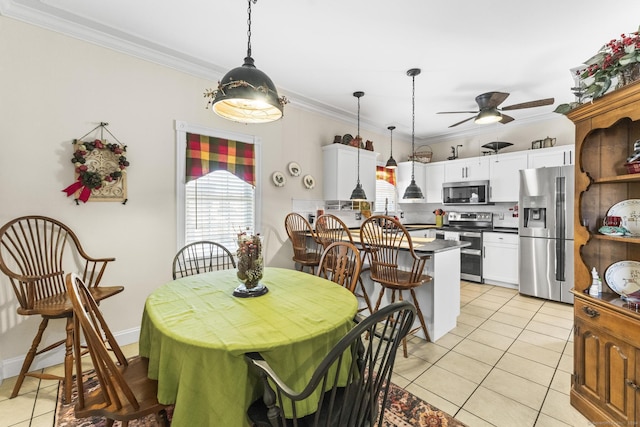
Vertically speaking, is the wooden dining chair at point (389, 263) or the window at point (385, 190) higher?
the window at point (385, 190)

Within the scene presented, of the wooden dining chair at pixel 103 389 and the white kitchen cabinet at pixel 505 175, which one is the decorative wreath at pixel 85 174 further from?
the white kitchen cabinet at pixel 505 175

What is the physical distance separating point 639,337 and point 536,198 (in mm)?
3099

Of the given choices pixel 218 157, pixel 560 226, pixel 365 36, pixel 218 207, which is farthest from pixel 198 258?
pixel 560 226

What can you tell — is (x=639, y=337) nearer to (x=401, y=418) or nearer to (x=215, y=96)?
(x=401, y=418)

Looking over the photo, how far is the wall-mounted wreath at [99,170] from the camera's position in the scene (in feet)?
8.00

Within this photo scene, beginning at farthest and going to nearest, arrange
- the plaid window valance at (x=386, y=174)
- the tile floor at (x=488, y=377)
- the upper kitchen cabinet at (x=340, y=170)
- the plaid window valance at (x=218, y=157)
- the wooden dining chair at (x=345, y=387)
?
the plaid window valance at (x=386, y=174) → the upper kitchen cabinet at (x=340, y=170) → the plaid window valance at (x=218, y=157) → the tile floor at (x=488, y=377) → the wooden dining chair at (x=345, y=387)

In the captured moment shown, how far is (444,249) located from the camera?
2744mm

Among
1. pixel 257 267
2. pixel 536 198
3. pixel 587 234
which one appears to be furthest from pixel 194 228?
pixel 536 198

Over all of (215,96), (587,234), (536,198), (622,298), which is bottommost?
(622,298)

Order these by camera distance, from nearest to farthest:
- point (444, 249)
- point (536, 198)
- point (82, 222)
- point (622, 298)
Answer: point (622, 298) → point (82, 222) → point (444, 249) → point (536, 198)

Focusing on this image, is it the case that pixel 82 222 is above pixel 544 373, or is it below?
above

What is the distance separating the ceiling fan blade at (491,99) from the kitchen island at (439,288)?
5.84ft

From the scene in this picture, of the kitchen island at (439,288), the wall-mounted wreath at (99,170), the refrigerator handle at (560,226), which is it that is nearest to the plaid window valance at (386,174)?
the refrigerator handle at (560,226)

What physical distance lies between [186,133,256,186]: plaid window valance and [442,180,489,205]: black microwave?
3.89m
